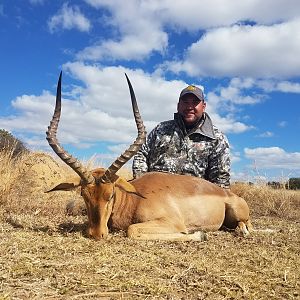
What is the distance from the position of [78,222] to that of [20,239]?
72.6 inches

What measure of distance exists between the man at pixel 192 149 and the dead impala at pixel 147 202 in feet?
4.29

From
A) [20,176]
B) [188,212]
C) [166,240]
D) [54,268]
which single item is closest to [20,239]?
[54,268]

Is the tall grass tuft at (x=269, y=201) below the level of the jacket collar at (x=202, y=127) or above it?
below

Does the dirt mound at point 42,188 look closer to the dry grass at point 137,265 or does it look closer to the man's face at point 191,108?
the dry grass at point 137,265

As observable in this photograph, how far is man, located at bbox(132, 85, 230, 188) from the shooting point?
320 inches

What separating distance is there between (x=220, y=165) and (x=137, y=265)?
15.1ft

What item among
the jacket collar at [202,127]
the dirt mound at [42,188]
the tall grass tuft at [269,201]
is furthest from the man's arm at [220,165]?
the dirt mound at [42,188]

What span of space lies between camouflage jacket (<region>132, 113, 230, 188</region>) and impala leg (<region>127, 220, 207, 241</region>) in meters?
2.54

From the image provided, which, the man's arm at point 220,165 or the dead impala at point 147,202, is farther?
the man's arm at point 220,165

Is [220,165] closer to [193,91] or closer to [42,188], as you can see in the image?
[193,91]

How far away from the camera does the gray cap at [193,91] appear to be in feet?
26.6

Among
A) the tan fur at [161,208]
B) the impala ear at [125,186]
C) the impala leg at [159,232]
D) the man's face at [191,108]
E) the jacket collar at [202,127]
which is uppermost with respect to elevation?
the man's face at [191,108]

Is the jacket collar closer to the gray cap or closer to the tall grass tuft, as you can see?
the gray cap

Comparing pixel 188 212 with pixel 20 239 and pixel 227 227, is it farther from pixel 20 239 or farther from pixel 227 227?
pixel 20 239
